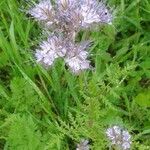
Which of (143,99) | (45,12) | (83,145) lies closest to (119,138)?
(83,145)

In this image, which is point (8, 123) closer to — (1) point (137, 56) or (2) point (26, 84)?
(2) point (26, 84)

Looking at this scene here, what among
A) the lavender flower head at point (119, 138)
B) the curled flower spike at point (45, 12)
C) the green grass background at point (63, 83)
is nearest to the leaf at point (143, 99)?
the green grass background at point (63, 83)

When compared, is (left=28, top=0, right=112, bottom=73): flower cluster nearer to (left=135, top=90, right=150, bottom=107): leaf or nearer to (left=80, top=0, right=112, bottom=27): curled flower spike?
(left=80, top=0, right=112, bottom=27): curled flower spike

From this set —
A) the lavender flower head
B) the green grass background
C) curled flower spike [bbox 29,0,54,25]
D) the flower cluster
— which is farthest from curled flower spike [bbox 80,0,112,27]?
the lavender flower head

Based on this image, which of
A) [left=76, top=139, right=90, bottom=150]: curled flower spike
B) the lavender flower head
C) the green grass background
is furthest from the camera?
the green grass background

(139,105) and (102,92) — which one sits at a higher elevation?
(102,92)

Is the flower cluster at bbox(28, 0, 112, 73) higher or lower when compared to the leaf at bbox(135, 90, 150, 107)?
higher

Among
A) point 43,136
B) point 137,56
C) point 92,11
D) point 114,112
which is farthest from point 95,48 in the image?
point 92,11
